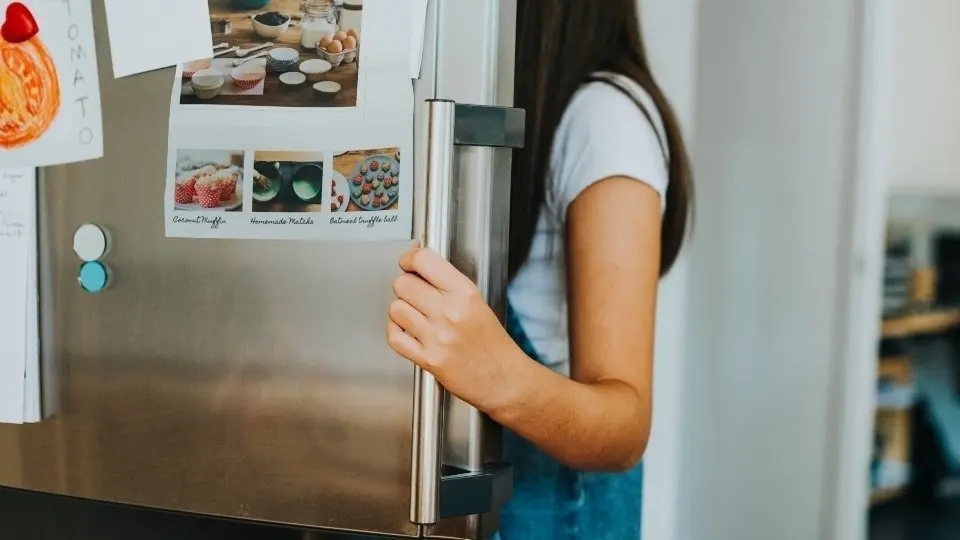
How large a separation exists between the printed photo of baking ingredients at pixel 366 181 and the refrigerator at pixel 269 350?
0.06 ft

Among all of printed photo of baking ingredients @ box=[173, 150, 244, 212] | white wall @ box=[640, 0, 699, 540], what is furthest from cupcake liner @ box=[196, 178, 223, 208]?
white wall @ box=[640, 0, 699, 540]

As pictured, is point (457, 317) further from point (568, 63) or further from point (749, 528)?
point (749, 528)

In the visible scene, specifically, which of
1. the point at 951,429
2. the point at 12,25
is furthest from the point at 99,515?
the point at 951,429

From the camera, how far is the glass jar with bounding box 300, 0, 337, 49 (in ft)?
2.29

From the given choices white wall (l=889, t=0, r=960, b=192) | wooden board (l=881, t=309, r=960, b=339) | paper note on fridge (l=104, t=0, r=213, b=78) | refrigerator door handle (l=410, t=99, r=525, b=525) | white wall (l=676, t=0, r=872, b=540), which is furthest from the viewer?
wooden board (l=881, t=309, r=960, b=339)

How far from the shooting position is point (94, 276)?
76cm

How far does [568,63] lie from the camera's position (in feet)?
2.94

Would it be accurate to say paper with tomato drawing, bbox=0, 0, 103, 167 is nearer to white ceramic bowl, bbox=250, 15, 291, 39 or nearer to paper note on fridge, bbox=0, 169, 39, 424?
paper note on fridge, bbox=0, 169, 39, 424

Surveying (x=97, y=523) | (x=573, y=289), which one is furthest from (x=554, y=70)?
(x=97, y=523)

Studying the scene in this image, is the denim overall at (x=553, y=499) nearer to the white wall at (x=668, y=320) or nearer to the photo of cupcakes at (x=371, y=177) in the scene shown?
the photo of cupcakes at (x=371, y=177)

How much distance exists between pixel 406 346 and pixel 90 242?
30 centimetres

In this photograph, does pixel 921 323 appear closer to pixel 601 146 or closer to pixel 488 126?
pixel 601 146

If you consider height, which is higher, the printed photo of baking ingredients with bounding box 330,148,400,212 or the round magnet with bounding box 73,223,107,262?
the printed photo of baking ingredients with bounding box 330,148,400,212

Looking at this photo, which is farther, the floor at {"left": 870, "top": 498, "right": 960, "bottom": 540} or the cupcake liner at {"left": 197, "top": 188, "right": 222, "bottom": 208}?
the floor at {"left": 870, "top": 498, "right": 960, "bottom": 540}
